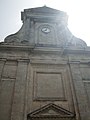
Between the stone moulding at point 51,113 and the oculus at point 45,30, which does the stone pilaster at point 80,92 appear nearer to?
the stone moulding at point 51,113

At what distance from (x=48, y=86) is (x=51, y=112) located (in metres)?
1.65

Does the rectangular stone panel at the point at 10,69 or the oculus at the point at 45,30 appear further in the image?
the oculus at the point at 45,30

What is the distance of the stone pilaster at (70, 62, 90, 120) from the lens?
30.4 ft

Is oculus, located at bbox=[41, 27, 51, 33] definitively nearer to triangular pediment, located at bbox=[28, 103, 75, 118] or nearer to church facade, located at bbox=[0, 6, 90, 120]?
church facade, located at bbox=[0, 6, 90, 120]

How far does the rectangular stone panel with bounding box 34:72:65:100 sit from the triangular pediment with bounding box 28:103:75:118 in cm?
62

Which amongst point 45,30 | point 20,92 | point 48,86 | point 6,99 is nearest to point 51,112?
A: point 48,86

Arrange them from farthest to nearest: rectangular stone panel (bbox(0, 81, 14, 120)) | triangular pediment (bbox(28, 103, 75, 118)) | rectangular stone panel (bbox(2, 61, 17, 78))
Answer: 1. rectangular stone panel (bbox(2, 61, 17, 78))
2. triangular pediment (bbox(28, 103, 75, 118))
3. rectangular stone panel (bbox(0, 81, 14, 120))

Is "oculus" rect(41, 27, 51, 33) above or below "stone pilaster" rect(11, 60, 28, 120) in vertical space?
above

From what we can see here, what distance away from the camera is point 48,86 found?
10477mm

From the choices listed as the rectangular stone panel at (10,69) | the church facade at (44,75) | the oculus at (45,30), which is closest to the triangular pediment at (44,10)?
the church facade at (44,75)

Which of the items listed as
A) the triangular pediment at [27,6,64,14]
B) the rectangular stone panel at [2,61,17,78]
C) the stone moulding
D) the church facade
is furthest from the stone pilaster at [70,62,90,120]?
the triangular pediment at [27,6,64,14]

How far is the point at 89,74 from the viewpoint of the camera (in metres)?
11.3

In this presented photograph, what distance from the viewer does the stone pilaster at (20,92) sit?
8.96 metres

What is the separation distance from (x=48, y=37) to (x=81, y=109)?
6420mm
